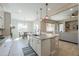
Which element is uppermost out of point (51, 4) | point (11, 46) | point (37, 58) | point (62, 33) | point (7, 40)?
point (51, 4)

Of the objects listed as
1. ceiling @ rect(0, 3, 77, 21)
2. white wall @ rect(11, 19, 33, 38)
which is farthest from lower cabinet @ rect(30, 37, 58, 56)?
ceiling @ rect(0, 3, 77, 21)

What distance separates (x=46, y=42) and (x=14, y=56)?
58 centimetres

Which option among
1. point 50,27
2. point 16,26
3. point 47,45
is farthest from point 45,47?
point 16,26

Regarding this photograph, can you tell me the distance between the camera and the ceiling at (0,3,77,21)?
4.57 feet

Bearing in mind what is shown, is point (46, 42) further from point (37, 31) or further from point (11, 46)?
point (11, 46)

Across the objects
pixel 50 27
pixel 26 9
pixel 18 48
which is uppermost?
pixel 26 9

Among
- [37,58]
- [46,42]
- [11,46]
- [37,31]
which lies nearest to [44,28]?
[37,31]

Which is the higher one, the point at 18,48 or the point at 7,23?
the point at 7,23

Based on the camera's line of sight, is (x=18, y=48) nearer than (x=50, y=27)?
Yes

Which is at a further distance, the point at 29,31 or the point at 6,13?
the point at 29,31

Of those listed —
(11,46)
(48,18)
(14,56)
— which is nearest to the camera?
(14,56)

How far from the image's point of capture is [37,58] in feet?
4.52

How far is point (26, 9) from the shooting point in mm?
1442

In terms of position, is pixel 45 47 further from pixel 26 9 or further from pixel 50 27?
pixel 26 9
